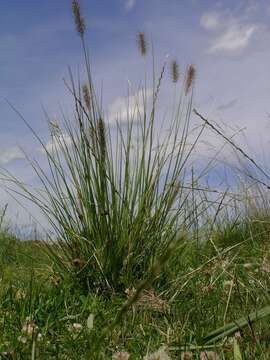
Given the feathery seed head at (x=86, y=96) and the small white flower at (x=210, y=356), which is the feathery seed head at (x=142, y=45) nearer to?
the feathery seed head at (x=86, y=96)

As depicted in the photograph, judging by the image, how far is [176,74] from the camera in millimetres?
3219

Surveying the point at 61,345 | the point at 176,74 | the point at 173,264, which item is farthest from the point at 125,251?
the point at 176,74

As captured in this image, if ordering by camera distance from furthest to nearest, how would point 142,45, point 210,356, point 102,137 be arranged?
point 142,45, point 102,137, point 210,356

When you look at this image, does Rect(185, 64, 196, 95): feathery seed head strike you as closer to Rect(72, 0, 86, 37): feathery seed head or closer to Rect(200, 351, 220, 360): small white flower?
Rect(72, 0, 86, 37): feathery seed head

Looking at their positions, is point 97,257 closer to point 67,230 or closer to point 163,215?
point 67,230

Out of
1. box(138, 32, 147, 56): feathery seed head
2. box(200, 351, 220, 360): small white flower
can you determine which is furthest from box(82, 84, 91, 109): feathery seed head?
box(200, 351, 220, 360): small white flower

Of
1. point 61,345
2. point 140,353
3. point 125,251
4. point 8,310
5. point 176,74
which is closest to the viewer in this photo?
point 140,353

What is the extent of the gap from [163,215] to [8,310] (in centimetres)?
98

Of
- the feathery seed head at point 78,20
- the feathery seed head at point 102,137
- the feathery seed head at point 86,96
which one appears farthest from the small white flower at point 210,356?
the feathery seed head at point 78,20

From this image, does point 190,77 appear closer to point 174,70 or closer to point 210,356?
point 174,70

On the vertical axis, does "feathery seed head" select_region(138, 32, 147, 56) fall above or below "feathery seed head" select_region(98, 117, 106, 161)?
above

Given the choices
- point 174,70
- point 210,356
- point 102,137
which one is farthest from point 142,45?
point 210,356

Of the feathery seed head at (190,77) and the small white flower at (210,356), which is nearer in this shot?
the small white flower at (210,356)

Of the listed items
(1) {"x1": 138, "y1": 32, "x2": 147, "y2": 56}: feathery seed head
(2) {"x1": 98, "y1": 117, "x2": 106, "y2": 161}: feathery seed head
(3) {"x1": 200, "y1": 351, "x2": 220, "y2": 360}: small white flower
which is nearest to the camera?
(3) {"x1": 200, "y1": 351, "x2": 220, "y2": 360}: small white flower
